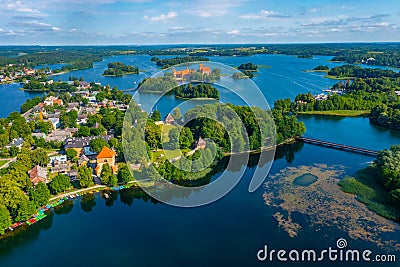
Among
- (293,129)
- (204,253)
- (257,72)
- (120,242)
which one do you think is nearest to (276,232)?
(204,253)

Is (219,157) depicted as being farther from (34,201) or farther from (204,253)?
(34,201)

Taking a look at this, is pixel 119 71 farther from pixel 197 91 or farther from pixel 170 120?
pixel 170 120

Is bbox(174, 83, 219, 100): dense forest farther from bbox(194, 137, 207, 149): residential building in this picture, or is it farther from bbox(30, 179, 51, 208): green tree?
bbox(30, 179, 51, 208): green tree

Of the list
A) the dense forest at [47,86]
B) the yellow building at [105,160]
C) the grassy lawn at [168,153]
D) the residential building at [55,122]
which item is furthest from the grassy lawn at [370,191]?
the dense forest at [47,86]

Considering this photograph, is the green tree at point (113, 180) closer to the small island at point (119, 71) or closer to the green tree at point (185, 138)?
the green tree at point (185, 138)

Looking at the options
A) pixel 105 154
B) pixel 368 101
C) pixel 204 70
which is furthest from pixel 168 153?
pixel 204 70

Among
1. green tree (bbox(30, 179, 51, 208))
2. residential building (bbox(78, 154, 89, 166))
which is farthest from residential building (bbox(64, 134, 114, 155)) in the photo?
green tree (bbox(30, 179, 51, 208))

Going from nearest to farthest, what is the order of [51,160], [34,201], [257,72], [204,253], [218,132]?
[204,253], [34,201], [51,160], [218,132], [257,72]
